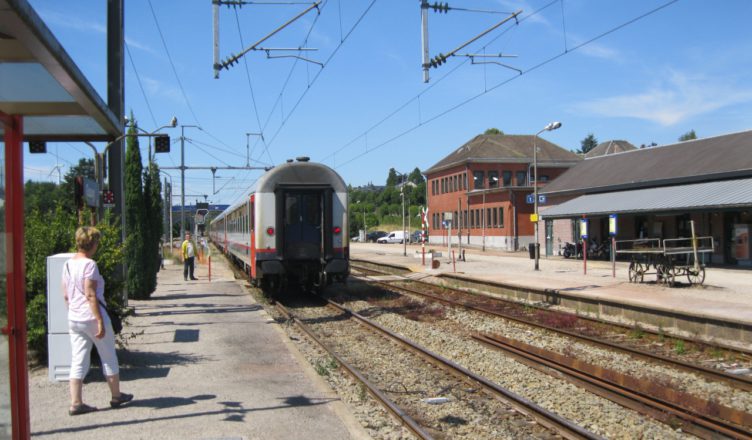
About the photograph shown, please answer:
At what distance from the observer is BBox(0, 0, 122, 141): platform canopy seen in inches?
123

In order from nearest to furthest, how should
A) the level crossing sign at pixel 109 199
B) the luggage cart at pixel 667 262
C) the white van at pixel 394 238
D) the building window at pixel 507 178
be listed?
the level crossing sign at pixel 109 199 → the luggage cart at pixel 667 262 → the building window at pixel 507 178 → the white van at pixel 394 238

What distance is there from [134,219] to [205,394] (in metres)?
10.8

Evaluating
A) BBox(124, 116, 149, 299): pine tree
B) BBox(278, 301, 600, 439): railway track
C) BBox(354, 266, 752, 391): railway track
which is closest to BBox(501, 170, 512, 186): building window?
BBox(354, 266, 752, 391): railway track

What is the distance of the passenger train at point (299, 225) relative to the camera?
50.4ft

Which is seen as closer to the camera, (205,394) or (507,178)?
(205,394)

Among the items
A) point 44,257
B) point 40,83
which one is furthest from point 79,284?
point 44,257

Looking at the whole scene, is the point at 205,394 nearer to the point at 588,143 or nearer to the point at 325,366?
the point at 325,366

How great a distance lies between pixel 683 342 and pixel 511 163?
51341 millimetres

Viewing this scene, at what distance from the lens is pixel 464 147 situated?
6631 cm

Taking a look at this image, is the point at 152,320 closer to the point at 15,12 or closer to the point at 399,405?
the point at 399,405

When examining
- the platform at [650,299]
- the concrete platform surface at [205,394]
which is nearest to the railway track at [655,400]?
the concrete platform surface at [205,394]

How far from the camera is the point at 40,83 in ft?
13.1

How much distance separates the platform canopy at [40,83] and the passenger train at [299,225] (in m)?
9.26

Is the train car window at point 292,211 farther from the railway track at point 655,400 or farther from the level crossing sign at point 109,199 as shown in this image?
the railway track at point 655,400
